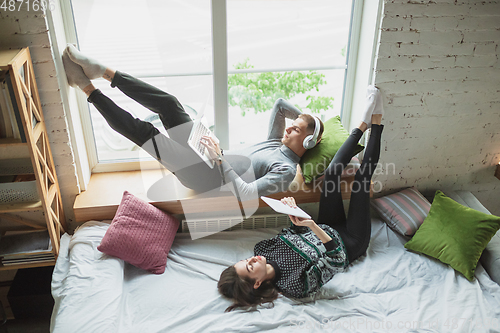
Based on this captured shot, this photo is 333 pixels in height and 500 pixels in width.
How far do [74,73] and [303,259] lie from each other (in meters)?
1.56

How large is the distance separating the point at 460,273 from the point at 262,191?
119 cm

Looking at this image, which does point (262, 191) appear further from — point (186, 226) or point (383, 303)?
point (383, 303)

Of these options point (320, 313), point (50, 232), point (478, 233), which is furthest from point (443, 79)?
point (50, 232)

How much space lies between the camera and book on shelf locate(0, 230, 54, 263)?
1.92 m

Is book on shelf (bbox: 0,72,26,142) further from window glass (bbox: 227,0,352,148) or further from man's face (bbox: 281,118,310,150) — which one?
man's face (bbox: 281,118,310,150)

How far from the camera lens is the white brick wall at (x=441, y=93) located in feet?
6.95

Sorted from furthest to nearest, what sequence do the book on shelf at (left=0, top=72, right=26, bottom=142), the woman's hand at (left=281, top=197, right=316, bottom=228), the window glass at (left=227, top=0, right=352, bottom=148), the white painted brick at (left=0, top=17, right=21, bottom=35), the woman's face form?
the window glass at (left=227, top=0, right=352, bottom=148) → the woman's hand at (left=281, top=197, right=316, bottom=228) → the woman's face → the white painted brick at (left=0, top=17, right=21, bottom=35) → the book on shelf at (left=0, top=72, right=26, bottom=142)

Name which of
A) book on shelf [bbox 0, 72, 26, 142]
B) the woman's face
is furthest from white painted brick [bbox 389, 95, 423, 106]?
book on shelf [bbox 0, 72, 26, 142]

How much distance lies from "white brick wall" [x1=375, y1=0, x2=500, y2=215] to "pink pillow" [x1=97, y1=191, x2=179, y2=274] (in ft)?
4.88

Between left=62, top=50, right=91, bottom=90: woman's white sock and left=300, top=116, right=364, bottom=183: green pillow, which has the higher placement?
left=62, top=50, right=91, bottom=90: woman's white sock

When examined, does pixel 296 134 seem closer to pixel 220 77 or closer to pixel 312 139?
pixel 312 139

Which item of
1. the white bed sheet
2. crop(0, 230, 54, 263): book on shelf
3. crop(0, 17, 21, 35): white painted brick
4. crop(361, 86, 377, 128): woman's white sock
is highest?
crop(0, 17, 21, 35): white painted brick

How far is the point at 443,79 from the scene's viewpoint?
2.26 metres

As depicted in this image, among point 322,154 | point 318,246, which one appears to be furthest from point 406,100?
Result: point 318,246
